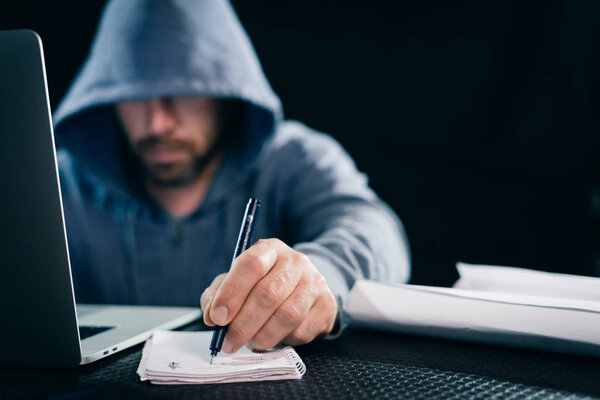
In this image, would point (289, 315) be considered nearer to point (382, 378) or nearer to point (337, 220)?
point (382, 378)

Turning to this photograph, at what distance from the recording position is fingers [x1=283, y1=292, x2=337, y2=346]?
553 mm

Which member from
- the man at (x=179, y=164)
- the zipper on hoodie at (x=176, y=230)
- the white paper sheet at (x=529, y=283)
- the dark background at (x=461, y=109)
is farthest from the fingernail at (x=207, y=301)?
the dark background at (x=461, y=109)

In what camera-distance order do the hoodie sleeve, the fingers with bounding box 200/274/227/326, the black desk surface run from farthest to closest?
the hoodie sleeve
the fingers with bounding box 200/274/227/326
the black desk surface

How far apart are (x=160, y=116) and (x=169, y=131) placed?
5 centimetres

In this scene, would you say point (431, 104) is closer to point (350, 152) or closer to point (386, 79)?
point (386, 79)

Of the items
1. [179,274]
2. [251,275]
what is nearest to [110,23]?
[179,274]

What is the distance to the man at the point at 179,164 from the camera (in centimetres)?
126

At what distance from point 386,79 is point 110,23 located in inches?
39.2

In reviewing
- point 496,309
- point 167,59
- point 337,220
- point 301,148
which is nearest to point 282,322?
point 496,309

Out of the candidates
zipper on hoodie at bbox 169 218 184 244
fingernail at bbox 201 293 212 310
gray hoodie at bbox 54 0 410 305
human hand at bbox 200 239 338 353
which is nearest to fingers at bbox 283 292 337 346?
human hand at bbox 200 239 338 353

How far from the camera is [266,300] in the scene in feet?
1.68

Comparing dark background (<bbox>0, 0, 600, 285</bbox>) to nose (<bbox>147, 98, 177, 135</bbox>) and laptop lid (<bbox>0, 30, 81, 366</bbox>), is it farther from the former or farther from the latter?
laptop lid (<bbox>0, 30, 81, 366</bbox>)

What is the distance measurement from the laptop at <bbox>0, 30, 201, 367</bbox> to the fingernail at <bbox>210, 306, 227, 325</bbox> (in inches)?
5.4

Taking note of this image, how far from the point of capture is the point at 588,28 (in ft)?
5.34
